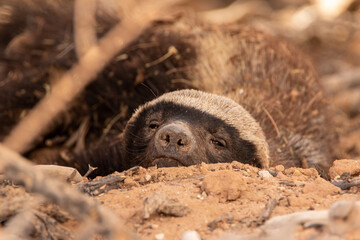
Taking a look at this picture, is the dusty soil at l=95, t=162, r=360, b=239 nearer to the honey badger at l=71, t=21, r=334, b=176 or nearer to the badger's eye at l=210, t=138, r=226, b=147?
the honey badger at l=71, t=21, r=334, b=176

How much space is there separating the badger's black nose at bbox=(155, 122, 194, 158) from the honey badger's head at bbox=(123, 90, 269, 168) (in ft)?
0.13

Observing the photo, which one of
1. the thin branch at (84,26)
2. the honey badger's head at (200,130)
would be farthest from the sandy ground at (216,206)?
the thin branch at (84,26)

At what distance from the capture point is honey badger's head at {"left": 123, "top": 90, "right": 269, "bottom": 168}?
3307 millimetres

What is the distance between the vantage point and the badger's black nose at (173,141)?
10.0 feet

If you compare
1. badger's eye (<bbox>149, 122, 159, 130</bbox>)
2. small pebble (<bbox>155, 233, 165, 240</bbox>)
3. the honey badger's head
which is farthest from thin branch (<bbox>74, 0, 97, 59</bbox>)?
small pebble (<bbox>155, 233, 165, 240</bbox>)

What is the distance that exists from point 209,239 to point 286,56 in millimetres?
3628

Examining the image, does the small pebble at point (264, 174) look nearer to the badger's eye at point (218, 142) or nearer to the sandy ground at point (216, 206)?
the sandy ground at point (216, 206)

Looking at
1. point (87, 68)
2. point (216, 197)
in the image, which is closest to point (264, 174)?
point (216, 197)

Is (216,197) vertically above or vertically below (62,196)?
below

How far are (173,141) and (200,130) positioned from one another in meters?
0.39

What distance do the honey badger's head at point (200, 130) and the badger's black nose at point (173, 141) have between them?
38 mm

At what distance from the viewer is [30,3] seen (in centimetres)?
535

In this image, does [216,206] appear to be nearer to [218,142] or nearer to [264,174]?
[264,174]

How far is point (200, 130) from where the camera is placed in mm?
3400
